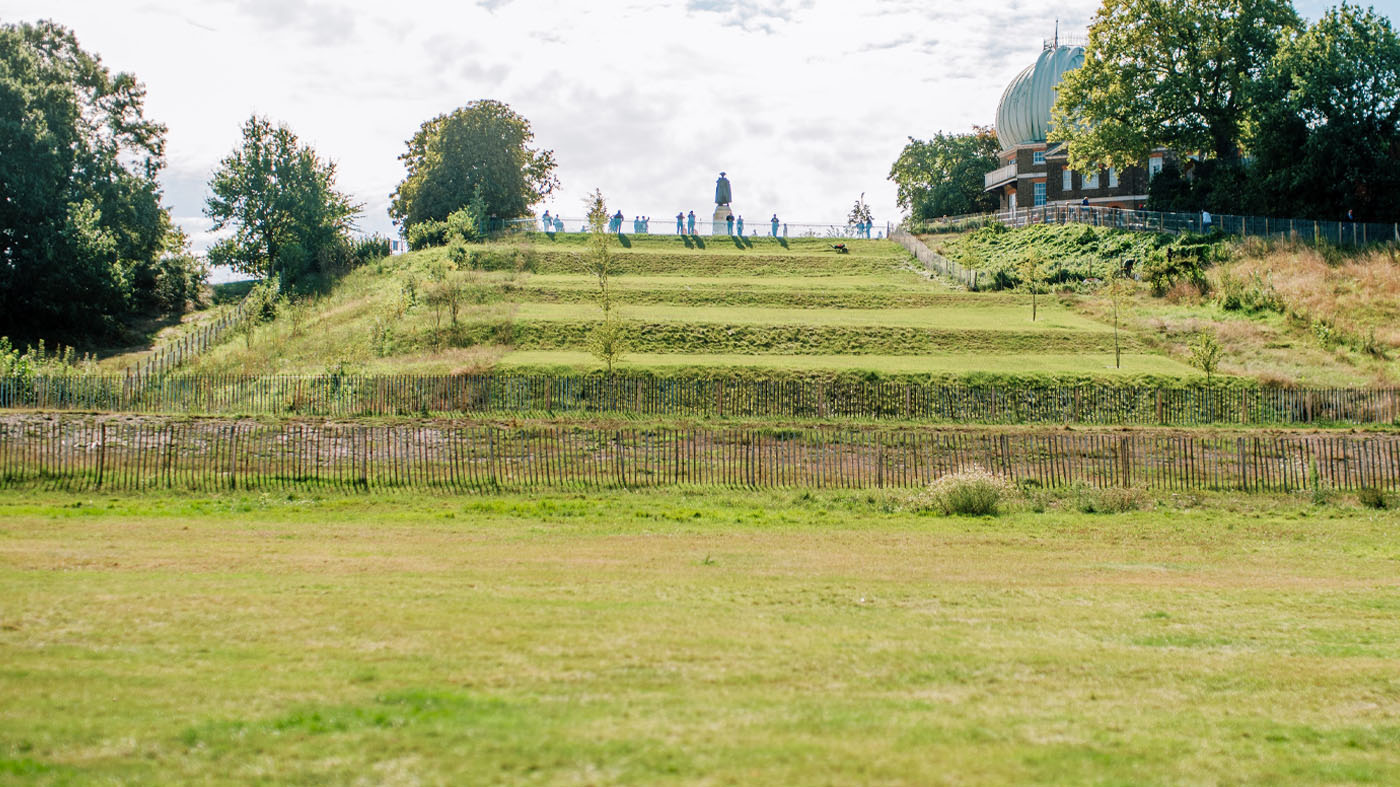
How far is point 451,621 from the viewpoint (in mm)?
12648

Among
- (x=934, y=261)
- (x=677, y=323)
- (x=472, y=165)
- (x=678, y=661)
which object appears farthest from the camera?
(x=472, y=165)

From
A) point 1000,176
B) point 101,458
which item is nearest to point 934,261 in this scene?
point 1000,176

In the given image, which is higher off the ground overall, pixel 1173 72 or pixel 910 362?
pixel 1173 72

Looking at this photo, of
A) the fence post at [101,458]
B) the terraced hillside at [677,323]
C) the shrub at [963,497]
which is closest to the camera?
the shrub at [963,497]

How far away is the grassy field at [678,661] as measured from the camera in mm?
8523

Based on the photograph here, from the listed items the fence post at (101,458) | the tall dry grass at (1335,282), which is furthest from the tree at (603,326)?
the tall dry grass at (1335,282)

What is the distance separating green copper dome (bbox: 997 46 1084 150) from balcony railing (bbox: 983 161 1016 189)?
2.05m

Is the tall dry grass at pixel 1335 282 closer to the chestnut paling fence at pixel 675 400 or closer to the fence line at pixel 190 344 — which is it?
the chestnut paling fence at pixel 675 400

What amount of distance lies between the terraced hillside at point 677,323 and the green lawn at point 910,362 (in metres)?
0.10

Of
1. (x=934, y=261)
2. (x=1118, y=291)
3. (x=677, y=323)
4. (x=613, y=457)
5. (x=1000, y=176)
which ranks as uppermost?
(x=1000, y=176)

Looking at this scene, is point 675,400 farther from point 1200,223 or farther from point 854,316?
point 1200,223

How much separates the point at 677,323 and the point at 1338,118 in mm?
37469

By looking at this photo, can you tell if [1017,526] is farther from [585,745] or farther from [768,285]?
[768,285]

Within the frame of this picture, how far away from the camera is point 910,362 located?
47.0 metres
